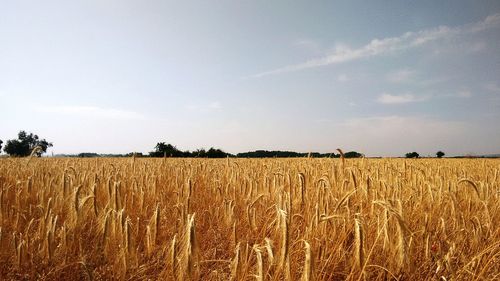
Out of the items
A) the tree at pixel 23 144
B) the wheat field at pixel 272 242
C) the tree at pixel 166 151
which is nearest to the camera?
the wheat field at pixel 272 242

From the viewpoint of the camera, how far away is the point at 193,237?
4.54 feet

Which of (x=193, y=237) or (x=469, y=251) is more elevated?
(x=193, y=237)

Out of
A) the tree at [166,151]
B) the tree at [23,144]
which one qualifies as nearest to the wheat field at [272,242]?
the tree at [166,151]

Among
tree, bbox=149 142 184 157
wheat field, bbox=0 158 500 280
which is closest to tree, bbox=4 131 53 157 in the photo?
tree, bbox=149 142 184 157

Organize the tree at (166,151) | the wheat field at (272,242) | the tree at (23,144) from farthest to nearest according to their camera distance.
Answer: the tree at (23,144) → the tree at (166,151) → the wheat field at (272,242)

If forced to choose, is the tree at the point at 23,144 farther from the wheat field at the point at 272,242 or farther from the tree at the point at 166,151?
the wheat field at the point at 272,242

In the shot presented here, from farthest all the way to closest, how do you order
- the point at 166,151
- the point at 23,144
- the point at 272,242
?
1. the point at 23,144
2. the point at 166,151
3. the point at 272,242

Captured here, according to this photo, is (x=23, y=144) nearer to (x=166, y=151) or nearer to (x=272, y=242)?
(x=166, y=151)

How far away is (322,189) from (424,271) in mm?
1042

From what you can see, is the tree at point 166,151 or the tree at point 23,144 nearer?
the tree at point 166,151

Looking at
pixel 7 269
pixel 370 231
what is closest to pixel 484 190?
pixel 370 231

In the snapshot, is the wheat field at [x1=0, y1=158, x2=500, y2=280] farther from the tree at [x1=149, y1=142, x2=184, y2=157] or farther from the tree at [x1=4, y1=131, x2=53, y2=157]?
the tree at [x1=4, y1=131, x2=53, y2=157]

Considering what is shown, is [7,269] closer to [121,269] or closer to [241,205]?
[121,269]

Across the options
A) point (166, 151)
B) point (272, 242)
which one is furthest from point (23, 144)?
point (272, 242)
